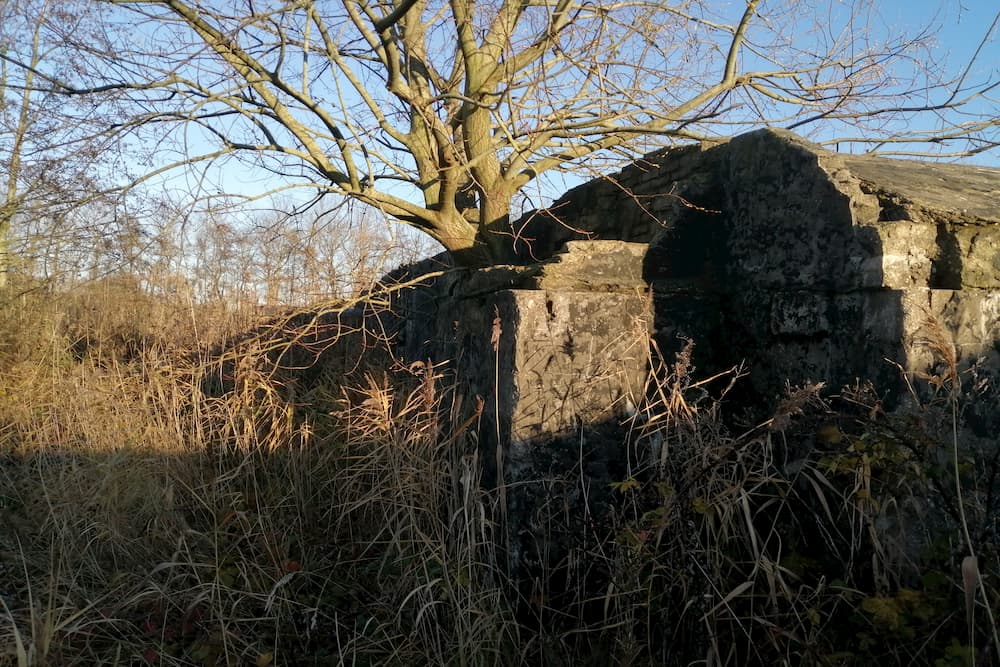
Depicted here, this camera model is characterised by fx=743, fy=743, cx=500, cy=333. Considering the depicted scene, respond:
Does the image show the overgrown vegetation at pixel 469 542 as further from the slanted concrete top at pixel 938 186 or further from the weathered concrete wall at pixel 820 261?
the slanted concrete top at pixel 938 186

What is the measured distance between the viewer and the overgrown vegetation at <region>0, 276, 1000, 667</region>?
2289mm

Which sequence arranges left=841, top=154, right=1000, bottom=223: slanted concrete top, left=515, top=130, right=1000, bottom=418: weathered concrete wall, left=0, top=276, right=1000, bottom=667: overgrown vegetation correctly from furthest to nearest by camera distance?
left=841, top=154, right=1000, bottom=223: slanted concrete top < left=515, top=130, right=1000, bottom=418: weathered concrete wall < left=0, top=276, right=1000, bottom=667: overgrown vegetation

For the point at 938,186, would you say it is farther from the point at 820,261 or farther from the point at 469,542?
the point at 469,542

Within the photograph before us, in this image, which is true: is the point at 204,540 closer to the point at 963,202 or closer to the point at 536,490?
the point at 536,490

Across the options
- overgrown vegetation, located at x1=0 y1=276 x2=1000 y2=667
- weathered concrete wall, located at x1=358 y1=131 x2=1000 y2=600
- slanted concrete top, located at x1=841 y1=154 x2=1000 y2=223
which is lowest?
overgrown vegetation, located at x1=0 y1=276 x2=1000 y2=667

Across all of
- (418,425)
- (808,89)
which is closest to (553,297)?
(418,425)

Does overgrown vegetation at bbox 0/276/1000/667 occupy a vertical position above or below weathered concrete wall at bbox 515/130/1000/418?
below

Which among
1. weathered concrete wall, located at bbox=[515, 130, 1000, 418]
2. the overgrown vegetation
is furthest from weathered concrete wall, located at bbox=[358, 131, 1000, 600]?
the overgrown vegetation

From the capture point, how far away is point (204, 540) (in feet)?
11.4

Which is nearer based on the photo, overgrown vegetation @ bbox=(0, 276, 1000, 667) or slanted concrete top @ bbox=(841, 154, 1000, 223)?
overgrown vegetation @ bbox=(0, 276, 1000, 667)

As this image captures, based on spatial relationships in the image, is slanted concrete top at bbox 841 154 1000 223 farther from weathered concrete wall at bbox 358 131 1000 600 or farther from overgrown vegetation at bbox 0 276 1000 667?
overgrown vegetation at bbox 0 276 1000 667

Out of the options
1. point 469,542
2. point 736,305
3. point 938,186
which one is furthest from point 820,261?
point 469,542

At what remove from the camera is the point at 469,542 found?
281cm

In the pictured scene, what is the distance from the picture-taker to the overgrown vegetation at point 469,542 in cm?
229
